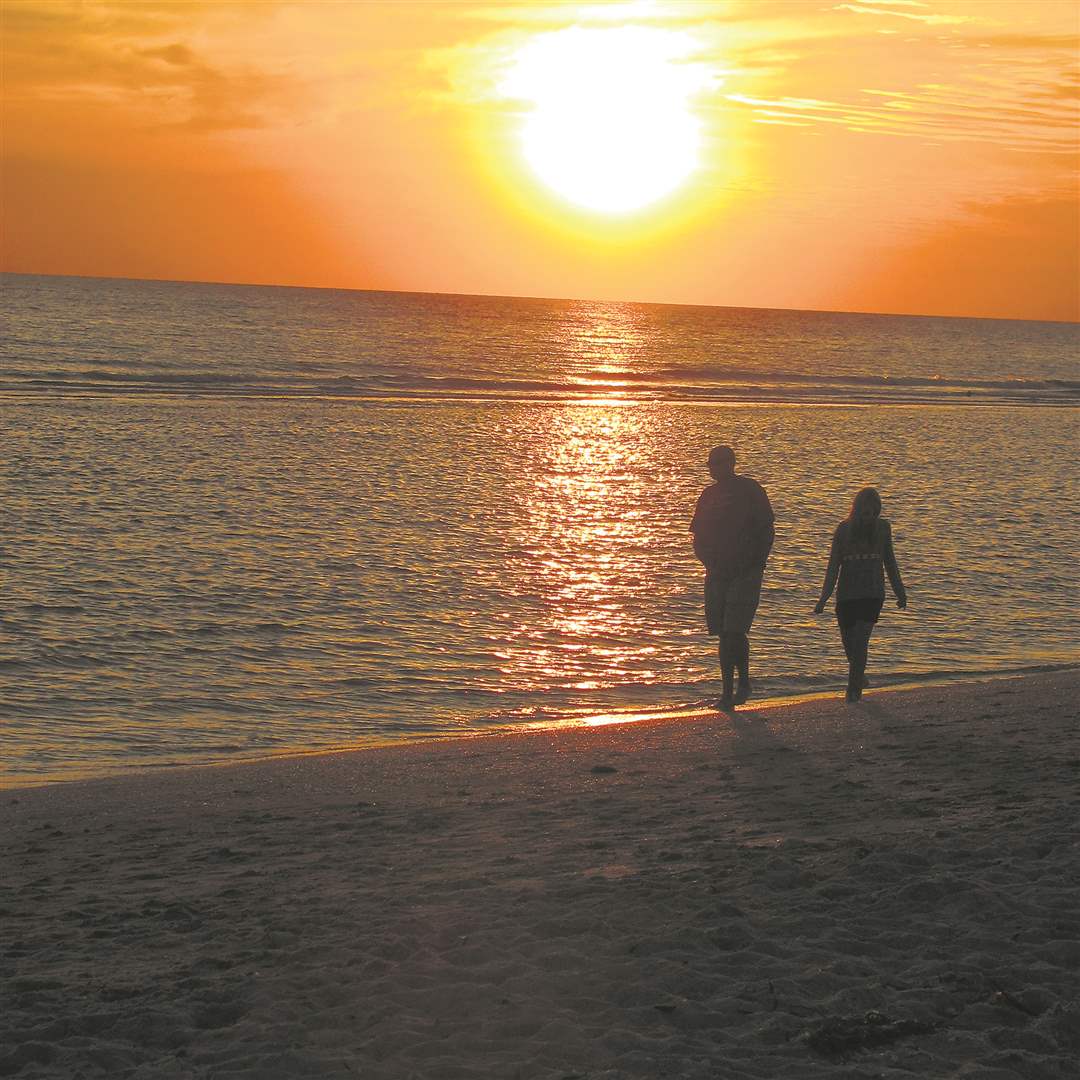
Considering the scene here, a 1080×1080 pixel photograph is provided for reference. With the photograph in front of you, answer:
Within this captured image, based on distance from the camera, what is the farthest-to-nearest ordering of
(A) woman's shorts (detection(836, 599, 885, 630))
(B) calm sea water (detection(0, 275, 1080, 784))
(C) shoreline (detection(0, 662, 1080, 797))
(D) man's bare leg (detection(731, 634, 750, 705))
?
(B) calm sea water (detection(0, 275, 1080, 784))
(A) woman's shorts (detection(836, 599, 885, 630))
(D) man's bare leg (detection(731, 634, 750, 705))
(C) shoreline (detection(0, 662, 1080, 797))

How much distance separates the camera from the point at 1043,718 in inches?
323

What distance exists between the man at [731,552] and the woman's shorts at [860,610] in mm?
747

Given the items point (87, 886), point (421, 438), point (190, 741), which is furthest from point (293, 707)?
point (421, 438)

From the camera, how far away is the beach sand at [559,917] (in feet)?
12.8

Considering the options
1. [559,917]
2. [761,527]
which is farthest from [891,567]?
[559,917]

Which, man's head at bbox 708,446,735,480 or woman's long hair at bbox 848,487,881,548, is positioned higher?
man's head at bbox 708,446,735,480

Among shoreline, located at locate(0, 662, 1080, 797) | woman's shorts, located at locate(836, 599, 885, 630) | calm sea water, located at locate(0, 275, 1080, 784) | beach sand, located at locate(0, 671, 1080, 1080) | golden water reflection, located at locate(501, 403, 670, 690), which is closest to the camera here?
beach sand, located at locate(0, 671, 1080, 1080)

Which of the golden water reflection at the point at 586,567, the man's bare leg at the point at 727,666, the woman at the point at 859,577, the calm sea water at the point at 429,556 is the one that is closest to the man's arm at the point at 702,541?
the man's bare leg at the point at 727,666

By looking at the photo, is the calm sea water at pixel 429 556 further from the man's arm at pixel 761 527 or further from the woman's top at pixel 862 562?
the man's arm at pixel 761 527

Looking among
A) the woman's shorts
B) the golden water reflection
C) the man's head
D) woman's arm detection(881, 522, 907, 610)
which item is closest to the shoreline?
the woman's shorts

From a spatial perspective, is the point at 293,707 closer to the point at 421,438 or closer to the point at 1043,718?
the point at 1043,718

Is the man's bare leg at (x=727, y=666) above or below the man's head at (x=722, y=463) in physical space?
below

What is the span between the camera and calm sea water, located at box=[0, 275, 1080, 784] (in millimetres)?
9477

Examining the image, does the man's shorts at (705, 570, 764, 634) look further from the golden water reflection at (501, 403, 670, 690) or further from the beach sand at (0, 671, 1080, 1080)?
the beach sand at (0, 671, 1080, 1080)
